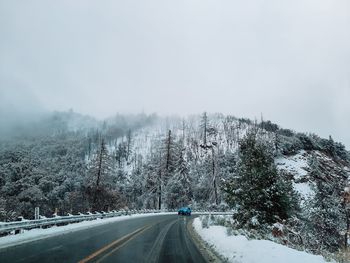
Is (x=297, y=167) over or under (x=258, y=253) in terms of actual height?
over

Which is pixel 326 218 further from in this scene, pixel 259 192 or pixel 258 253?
pixel 258 253

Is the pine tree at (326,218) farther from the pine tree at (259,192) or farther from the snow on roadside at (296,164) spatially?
the snow on roadside at (296,164)

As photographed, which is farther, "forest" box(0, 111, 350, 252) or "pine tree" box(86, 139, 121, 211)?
"pine tree" box(86, 139, 121, 211)

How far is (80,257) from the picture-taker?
36.0 ft

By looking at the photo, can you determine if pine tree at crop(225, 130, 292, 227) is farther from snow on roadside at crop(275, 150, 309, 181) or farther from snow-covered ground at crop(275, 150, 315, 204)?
snow on roadside at crop(275, 150, 309, 181)

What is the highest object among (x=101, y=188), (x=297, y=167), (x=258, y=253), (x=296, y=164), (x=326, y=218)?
(x=296, y=164)

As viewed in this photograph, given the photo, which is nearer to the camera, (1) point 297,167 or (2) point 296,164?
(1) point 297,167

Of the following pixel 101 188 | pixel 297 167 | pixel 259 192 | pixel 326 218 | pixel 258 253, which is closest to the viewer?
pixel 258 253

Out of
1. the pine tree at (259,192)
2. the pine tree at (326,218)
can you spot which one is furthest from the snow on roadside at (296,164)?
the pine tree at (259,192)

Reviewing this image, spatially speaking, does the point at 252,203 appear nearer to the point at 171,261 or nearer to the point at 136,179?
the point at 171,261

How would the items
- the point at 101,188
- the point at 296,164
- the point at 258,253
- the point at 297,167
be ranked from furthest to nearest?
the point at 296,164 < the point at 297,167 < the point at 101,188 < the point at 258,253

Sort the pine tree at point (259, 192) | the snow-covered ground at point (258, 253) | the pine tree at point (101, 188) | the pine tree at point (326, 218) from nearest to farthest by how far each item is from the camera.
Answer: the snow-covered ground at point (258, 253), the pine tree at point (259, 192), the pine tree at point (326, 218), the pine tree at point (101, 188)

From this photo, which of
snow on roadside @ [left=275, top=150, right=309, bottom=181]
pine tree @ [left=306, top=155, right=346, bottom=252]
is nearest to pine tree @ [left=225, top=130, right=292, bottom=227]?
pine tree @ [left=306, top=155, right=346, bottom=252]

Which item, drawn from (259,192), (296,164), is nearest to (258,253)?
(259,192)
